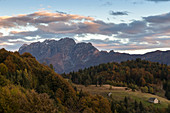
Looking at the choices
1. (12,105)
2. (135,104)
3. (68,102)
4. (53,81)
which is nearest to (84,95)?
(68,102)

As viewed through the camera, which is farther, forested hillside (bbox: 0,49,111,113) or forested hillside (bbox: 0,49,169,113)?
forested hillside (bbox: 0,49,169,113)

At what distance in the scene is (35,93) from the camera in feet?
200

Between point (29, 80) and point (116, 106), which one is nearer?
point (29, 80)

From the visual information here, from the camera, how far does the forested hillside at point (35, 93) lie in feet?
183

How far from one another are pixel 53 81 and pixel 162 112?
7809 cm

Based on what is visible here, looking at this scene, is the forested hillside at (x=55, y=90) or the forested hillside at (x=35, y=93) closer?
the forested hillside at (x=35, y=93)

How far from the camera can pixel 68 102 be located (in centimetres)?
12188

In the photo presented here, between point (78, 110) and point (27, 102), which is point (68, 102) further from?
point (27, 102)

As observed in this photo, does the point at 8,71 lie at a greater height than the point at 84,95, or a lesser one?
greater

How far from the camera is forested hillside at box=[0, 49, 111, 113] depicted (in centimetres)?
5569

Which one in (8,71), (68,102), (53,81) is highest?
(8,71)

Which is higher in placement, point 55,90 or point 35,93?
point 35,93

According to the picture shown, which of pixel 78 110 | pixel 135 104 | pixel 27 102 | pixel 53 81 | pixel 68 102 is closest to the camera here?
pixel 27 102

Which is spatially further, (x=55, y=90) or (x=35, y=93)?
(x=55, y=90)
